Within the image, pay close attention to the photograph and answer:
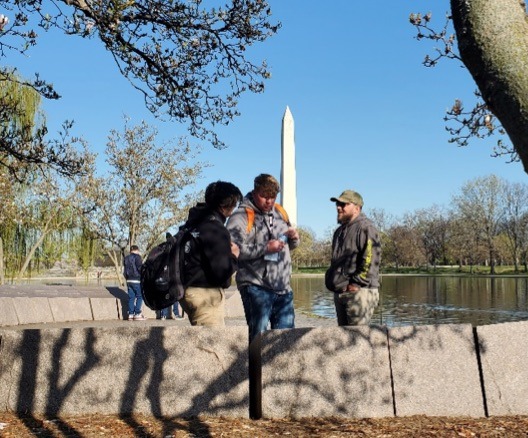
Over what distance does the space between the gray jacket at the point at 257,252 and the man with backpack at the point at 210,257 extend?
1.03 feet

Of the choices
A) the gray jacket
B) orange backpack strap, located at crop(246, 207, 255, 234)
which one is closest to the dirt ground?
the gray jacket

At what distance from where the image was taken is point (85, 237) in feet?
103

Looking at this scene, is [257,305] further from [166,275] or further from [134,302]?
[134,302]

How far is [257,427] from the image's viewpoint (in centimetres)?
449

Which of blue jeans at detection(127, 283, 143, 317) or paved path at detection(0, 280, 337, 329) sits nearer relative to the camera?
paved path at detection(0, 280, 337, 329)

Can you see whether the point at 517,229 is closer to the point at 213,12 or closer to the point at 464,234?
the point at 464,234

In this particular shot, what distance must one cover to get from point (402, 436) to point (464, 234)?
75.6 m

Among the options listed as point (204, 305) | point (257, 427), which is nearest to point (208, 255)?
point (204, 305)

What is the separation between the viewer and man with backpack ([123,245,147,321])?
14.7m

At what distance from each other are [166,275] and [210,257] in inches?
13.6

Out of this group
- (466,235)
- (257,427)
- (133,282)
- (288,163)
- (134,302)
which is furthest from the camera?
(466,235)

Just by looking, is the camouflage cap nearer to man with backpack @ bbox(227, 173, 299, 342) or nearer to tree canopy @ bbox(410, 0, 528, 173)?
man with backpack @ bbox(227, 173, 299, 342)

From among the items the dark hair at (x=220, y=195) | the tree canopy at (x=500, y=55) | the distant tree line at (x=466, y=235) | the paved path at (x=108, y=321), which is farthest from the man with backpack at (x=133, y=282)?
the distant tree line at (x=466, y=235)

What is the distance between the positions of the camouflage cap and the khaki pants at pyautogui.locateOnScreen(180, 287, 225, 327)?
1569 millimetres
